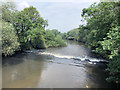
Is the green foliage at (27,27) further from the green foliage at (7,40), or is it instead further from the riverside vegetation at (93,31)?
the green foliage at (7,40)

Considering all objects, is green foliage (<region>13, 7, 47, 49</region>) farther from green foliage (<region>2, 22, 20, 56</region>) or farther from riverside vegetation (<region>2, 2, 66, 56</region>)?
green foliage (<region>2, 22, 20, 56</region>)

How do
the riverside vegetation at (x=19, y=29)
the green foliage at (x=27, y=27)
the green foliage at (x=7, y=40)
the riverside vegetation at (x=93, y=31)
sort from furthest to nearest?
the green foliage at (x=27, y=27), the riverside vegetation at (x=19, y=29), the green foliage at (x=7, y=40), the riverside vegetation at (x=93, y=31)

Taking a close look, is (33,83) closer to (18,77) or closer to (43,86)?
(43,86)

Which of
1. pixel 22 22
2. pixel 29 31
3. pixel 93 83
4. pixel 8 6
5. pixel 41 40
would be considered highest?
pixel 8 6

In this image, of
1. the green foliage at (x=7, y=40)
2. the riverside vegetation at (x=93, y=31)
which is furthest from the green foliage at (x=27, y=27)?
the green foliage at (x=7, y=40)

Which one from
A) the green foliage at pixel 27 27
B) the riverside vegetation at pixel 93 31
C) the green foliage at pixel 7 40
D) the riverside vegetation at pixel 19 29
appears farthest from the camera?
the green foliage at pixel 27 27

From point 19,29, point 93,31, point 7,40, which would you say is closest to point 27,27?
point 19,29

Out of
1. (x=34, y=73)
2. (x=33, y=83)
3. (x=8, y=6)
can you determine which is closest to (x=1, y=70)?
(x=34, y=73)

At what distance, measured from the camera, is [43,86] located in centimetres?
555

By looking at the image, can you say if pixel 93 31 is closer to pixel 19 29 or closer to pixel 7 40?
pixel 7 40

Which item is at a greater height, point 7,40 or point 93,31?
point 93,31

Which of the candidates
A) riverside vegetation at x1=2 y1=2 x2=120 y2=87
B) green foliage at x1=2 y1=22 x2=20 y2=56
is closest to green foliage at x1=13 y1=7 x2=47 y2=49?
riverside vegetation at x1=2 y1=2 x2=120 y2=87

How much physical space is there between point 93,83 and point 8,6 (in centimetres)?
1200

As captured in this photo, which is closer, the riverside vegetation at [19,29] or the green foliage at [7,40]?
the green foliage at [7,40]
